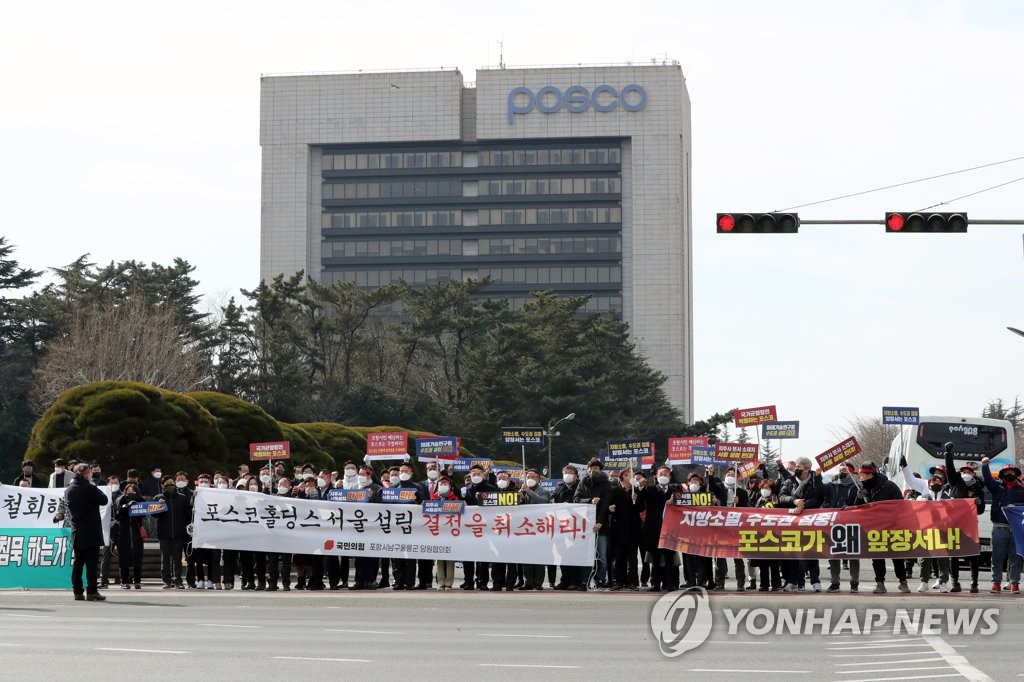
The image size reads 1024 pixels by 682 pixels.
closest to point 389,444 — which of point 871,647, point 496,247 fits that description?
point 871,647

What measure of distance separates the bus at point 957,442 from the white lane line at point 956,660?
74.0 feet

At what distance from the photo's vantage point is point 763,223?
76.1 ft

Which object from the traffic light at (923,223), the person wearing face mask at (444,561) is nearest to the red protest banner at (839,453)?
the traffic light at (923,223)

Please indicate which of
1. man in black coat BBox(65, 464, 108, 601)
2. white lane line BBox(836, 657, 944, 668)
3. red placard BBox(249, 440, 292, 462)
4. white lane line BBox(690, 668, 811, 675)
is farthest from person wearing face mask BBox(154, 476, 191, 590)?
white lane line BBox(836, 657, 944, 668)

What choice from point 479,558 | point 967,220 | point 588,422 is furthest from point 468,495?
point 588,422

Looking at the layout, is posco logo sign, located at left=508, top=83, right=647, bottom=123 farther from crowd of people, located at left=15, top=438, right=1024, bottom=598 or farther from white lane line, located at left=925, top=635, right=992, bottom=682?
white lane line, located at left=925, top=635, right=992, bottom=682

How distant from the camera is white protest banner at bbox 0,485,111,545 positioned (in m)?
24.2

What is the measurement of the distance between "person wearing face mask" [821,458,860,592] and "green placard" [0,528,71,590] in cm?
1147

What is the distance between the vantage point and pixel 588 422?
9462cm

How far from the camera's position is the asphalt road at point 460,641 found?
12250 mm

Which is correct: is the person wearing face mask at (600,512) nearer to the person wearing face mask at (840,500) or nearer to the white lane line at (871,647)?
the person wearing face mask at (840,500)

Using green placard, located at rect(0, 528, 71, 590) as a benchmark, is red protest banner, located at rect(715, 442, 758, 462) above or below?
above

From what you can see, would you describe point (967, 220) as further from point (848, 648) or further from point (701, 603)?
point (848, 648)

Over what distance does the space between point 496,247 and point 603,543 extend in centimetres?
13231
